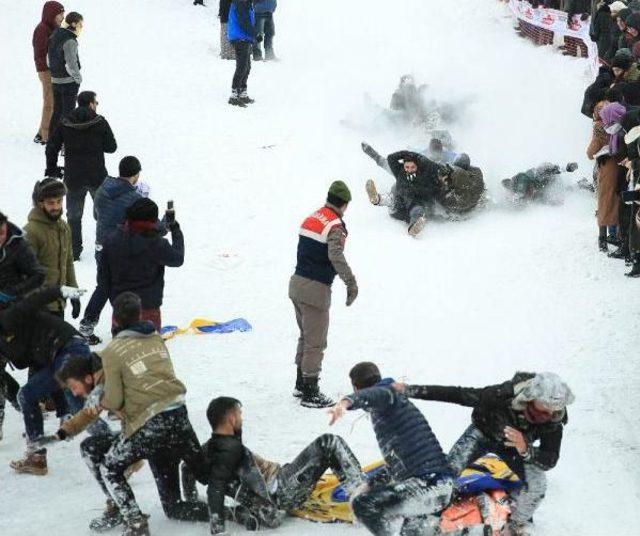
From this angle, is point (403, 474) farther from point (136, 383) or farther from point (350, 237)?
point (350, 237)

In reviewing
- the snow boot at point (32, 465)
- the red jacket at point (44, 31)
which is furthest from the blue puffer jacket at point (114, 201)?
the red jacket at point (44, 31)

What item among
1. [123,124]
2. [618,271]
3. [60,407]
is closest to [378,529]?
[60,407]

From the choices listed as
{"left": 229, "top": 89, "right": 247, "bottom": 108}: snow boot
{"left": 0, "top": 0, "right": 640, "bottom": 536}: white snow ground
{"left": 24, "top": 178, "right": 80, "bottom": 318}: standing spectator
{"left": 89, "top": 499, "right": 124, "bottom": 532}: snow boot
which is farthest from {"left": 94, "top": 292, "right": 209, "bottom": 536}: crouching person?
{"left": 229, "top": 89, "right": 247, "bottom": 108}: snow boot

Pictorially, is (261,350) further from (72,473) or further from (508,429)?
(508,429)

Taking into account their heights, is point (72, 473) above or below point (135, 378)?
below

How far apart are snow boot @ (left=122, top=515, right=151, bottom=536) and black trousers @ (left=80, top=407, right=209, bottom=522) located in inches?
1.1

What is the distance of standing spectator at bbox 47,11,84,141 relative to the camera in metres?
13.6

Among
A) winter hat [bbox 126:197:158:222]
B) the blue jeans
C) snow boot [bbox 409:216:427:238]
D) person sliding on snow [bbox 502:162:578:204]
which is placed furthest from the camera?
person sliding on snow [bbox 502:162:578:204]

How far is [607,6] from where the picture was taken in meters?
15.8

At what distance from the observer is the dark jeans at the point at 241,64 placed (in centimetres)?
1619

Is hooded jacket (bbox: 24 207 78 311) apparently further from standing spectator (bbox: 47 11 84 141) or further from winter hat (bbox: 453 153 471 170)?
winter hat (bbox: 453 153 471 170)

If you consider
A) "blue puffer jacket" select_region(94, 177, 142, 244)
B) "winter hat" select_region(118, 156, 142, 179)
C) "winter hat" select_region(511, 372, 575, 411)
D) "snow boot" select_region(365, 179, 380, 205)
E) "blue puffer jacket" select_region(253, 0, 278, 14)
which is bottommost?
"winter hat" select_region(511, 372, 575, 411)

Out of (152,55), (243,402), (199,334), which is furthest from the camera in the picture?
(152,55)

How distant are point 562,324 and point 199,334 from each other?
328cm
